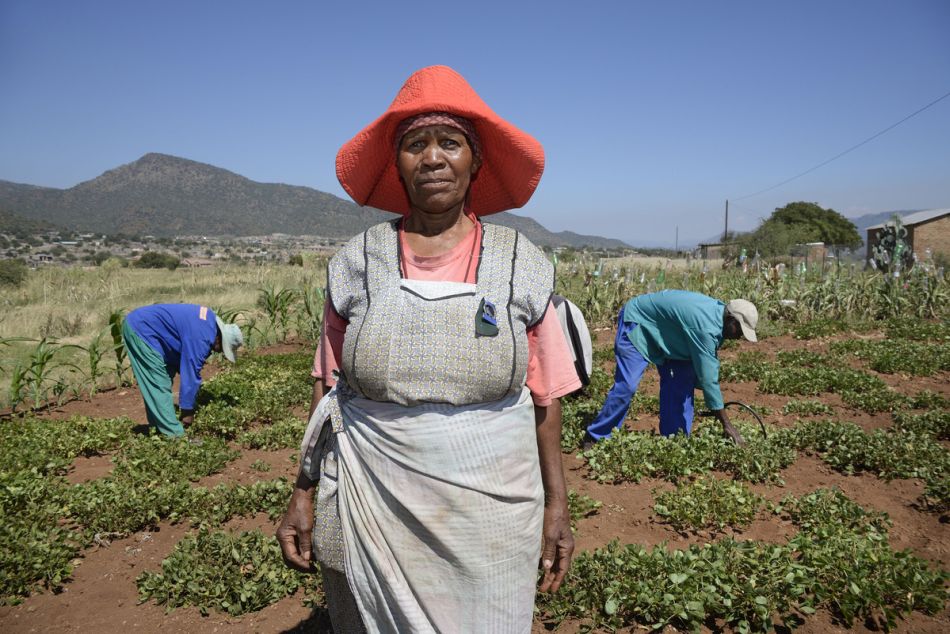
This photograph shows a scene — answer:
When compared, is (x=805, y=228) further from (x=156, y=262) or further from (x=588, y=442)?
(x=588, y=442)

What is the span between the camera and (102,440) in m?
5.34

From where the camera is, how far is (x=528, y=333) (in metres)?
1.67

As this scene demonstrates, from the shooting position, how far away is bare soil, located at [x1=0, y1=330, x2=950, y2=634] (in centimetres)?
294

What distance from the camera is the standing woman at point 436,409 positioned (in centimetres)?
148

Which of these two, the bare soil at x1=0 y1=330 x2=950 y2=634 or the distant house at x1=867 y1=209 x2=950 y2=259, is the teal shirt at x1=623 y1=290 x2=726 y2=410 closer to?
the bare soil at x1=0 y1=330 x2=950 y2=634

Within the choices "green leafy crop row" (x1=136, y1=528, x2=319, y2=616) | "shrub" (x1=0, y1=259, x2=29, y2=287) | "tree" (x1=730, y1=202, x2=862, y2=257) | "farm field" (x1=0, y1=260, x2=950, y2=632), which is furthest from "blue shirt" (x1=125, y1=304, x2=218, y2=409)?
"tree" (x1=730, y1=202, x2=862, y2=257)

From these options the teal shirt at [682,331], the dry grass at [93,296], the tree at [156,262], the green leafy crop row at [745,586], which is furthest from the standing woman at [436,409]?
the tree at [156,262]

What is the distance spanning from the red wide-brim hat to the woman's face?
6 centimetres

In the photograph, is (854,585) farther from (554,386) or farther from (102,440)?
(102,440)

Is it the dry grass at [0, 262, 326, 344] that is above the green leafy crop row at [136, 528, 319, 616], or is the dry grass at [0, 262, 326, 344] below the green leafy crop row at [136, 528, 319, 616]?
above

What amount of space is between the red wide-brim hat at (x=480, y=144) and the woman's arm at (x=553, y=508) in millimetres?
709

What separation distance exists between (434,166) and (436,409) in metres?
0.66

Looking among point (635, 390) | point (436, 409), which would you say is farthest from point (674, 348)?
point (436, 409)

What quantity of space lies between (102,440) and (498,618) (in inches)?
197
